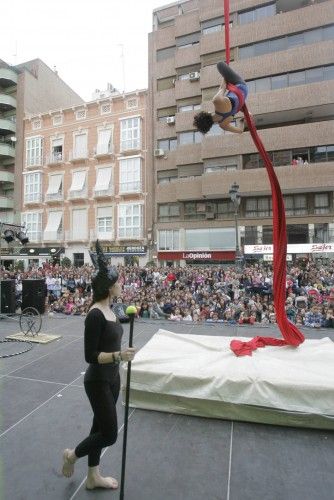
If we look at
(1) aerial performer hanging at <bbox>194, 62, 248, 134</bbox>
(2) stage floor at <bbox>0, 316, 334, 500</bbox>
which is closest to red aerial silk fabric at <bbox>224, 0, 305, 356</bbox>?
(1) aerial performer hanging at <bbox>194, 62, 248, 134</bbox>

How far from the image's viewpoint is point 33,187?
101 feet

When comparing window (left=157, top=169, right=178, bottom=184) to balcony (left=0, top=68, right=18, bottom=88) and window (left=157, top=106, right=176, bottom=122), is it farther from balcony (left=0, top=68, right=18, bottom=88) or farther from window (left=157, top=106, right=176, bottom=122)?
balcony (left=0, top=68, right=18, bottom=88)

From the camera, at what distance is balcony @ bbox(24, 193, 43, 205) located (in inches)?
1195

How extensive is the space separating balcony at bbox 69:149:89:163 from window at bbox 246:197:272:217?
15236 millimetres

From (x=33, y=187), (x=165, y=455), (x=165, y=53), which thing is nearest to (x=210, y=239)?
(x=165, y=53)

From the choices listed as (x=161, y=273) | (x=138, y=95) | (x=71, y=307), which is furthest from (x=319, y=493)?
(x=138, y=95)

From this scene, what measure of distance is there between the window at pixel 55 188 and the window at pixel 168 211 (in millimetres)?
10174

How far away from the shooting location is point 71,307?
435 inches

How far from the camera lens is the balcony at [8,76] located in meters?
30.5

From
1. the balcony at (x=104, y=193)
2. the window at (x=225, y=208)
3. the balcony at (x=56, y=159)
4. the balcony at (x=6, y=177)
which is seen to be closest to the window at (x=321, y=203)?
the window at (x=225, y=208)

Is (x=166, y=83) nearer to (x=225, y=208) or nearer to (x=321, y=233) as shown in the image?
(x=225, y=208)

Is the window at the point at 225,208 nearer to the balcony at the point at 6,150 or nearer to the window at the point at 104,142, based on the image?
the window at the point at 104,142

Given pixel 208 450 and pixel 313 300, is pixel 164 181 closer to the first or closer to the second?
pixel 313 300

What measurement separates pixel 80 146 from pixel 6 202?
940cm
